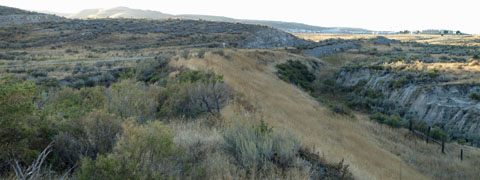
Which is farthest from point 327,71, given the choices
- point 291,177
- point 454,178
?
point 291,177

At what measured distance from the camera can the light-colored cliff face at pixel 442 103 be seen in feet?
50.9

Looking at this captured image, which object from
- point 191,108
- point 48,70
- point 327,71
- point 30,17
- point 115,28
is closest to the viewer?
point 191,108

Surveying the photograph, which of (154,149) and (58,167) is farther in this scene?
(58,167)

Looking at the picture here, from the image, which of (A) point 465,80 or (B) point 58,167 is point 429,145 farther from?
(B) point 58,167

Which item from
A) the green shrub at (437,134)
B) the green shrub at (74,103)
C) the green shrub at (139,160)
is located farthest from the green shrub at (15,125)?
the green shrub at (437,134)

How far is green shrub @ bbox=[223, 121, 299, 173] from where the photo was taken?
4825mm

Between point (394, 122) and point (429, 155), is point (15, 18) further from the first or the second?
point (429, 155)

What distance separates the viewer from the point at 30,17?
232ft

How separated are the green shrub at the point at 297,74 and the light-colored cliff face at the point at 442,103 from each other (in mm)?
6650

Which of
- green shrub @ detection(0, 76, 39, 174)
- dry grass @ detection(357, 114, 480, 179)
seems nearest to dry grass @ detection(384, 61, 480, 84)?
dry grass @ detection(357, 114, 480, 179)

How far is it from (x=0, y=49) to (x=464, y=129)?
49906mm

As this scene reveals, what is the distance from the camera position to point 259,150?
16.8 ft

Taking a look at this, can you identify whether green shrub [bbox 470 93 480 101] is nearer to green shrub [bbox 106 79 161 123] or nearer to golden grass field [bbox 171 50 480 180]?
golden grass field [bbox 171 50 480 180]

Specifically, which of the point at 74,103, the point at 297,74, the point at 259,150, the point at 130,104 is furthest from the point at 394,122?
the point at 74,103
